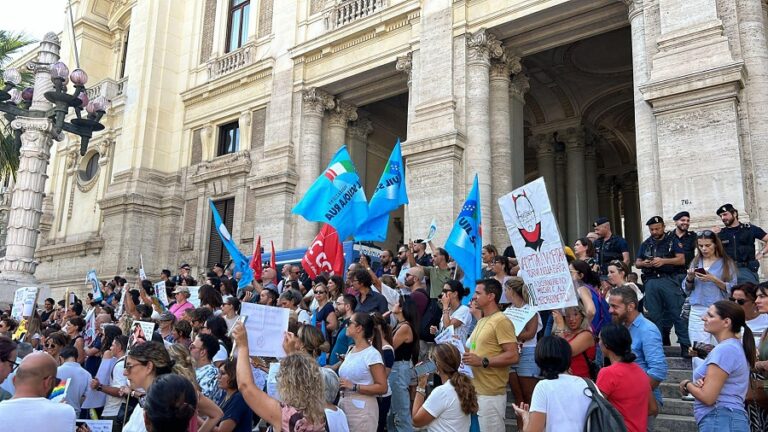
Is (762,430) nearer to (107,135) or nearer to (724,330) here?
(724,330)

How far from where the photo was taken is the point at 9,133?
60.0 feet

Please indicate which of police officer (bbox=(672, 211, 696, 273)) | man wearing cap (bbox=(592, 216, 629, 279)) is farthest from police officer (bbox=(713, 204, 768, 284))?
man wearing cap (bbox=(592, 216, 629, 279))

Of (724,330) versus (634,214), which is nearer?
(724,330)

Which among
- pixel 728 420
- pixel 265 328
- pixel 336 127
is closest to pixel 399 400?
pixel 265 328

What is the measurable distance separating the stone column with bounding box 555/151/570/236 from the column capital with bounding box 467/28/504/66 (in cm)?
740

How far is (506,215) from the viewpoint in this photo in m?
5.65

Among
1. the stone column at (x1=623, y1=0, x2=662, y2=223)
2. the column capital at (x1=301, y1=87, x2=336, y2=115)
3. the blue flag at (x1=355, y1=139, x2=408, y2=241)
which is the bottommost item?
Result: the blue flag at (x1=355, y1=139, x2=408, y2=241)

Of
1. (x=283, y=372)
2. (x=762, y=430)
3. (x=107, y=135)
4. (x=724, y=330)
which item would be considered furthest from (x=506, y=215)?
(x=107, y=135)

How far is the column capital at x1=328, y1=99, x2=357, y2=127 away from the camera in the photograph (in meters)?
17.6

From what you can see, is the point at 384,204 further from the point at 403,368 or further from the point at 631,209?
the point at 631,209

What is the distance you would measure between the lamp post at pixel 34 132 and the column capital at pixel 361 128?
7.34 metres

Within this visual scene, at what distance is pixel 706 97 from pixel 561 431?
8.32 metres

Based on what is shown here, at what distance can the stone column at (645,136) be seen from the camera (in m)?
10.2

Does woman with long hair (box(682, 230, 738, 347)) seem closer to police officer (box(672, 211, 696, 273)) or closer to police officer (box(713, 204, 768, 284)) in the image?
police officer (box(672, 211, 696, 273))
